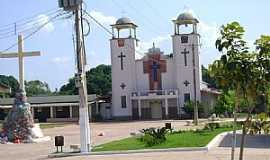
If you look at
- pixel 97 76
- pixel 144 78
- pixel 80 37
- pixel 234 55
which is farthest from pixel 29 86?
pixel 234 55

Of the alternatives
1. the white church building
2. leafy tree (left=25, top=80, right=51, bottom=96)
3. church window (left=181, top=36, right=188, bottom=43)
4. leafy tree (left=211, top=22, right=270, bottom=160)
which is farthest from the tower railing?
leafy tree (left=25, top=80, right=51, bottom=96)

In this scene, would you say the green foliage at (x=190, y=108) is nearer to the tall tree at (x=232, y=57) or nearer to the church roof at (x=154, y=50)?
the church roof at (x=154, y=50)

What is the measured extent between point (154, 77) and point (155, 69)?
1020mm

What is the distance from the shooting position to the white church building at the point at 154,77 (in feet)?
231

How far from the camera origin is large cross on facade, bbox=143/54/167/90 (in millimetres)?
71812

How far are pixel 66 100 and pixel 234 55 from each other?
223ft

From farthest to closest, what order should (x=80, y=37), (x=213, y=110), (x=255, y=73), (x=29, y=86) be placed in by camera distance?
(x=29, y=86)
(x=213, y=110)
(x=80, y=37)
(x=255, y=73)

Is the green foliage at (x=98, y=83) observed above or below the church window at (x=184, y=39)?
below

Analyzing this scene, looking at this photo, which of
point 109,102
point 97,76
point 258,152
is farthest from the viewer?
point 97,76

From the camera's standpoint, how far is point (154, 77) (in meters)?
72.0

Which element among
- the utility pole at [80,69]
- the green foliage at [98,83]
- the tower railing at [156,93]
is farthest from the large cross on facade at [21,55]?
the green foliage at [98,83]

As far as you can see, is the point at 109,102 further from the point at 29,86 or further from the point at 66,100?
the point at 29,86

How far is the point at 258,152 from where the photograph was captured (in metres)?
21.1

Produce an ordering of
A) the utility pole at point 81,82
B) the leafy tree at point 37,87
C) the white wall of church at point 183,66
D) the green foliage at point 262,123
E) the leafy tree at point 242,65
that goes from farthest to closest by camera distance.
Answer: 1. the leafy tree at point 37,87
2. the white wall of church at point 183,66
3. the utility pole at point 81,82
4. the green foliage at point 262,123
5. the leafy tree at point 242,65
